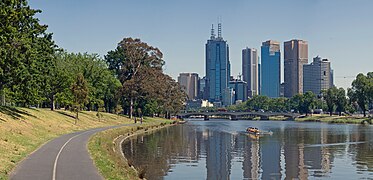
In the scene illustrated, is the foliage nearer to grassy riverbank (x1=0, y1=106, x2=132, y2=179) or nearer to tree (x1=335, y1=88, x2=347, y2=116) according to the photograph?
grassy riverbank (x1=0, y1=106, x2=132, y2=179)

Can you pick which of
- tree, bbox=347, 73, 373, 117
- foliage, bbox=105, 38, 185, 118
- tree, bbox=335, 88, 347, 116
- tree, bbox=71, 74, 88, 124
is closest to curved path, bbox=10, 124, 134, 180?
tree, bbox=71, 74, 88, 124

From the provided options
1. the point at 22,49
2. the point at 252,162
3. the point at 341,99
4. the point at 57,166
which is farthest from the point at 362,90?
the point at 57,166

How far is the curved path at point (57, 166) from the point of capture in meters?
26.4

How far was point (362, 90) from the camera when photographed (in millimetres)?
170500

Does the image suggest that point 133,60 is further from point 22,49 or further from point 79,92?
point 22,49

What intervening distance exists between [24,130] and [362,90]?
141 meters

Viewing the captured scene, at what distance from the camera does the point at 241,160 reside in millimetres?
49344

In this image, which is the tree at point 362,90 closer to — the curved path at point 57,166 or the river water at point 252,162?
the river water at point 252,162

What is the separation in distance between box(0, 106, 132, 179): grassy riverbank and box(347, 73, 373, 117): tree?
4341 inches

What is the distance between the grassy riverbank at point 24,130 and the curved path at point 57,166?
2.48ft

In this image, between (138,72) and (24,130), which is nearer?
(24,130)

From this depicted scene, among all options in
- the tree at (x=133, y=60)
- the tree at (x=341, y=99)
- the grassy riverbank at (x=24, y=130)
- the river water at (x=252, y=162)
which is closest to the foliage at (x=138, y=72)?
the tree at (x=133, y=60)

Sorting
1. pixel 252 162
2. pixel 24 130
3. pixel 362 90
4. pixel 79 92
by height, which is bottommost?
pixel 252 162

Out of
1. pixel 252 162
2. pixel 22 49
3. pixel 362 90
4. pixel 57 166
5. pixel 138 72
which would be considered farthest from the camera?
pixel 362 90
